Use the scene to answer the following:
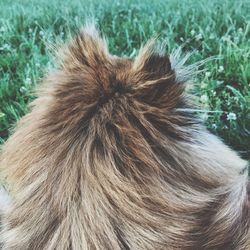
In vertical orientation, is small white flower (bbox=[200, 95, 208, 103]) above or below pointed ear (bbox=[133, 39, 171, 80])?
below

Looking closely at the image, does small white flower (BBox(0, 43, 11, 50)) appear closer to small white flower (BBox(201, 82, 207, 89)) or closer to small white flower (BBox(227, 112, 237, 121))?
small white flower (BBox(201, 82, 207, 89))

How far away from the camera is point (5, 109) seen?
1.92m

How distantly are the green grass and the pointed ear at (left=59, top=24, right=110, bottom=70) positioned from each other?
586mm

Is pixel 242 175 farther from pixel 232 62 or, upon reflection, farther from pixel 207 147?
pixel 232 62

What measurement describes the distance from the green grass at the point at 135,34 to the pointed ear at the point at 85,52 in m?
0.59

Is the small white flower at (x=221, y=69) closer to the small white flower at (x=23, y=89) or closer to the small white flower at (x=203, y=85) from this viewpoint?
the small white flower at (x=203, y=85)

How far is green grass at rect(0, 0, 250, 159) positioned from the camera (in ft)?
6.14

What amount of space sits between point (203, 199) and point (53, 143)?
306 mm

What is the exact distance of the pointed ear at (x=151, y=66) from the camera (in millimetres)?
1143

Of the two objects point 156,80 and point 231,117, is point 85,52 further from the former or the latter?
point 231,117

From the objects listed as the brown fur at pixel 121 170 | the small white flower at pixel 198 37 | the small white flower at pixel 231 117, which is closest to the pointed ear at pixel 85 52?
the brown fur at pixel 121 170

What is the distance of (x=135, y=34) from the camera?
2.03 metres

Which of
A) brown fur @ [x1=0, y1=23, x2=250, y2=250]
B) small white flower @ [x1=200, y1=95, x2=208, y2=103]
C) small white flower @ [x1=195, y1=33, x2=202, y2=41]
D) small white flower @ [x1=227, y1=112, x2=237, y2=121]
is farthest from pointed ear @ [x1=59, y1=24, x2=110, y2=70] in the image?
small white flower @ [x1=195, y1=33, x2=202, y2=41]

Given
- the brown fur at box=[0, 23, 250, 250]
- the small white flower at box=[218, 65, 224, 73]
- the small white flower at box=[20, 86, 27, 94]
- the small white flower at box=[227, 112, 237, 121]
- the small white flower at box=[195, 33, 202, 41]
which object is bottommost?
the small white flower at box=[227, 112, 237, 121]
